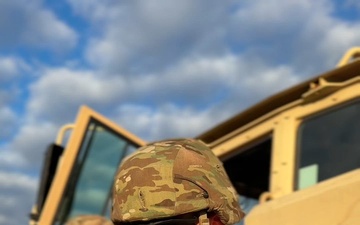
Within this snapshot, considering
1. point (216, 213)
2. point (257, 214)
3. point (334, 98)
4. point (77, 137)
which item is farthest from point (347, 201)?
point (77, 137)

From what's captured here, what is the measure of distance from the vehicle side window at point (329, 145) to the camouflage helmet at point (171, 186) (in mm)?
1250

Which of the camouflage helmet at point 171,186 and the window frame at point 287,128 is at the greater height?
the window frame at point 287,128

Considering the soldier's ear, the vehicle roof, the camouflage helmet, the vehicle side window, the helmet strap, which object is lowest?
the helmet strap

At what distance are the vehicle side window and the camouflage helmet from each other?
1250 millimetres

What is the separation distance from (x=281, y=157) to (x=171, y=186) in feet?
5.27

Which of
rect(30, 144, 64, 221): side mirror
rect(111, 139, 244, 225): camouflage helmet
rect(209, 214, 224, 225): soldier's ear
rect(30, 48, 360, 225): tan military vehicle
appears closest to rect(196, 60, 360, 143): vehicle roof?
rect(30, 48, 360, 225): tan military vehicle

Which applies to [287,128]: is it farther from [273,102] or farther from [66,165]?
[66,165]

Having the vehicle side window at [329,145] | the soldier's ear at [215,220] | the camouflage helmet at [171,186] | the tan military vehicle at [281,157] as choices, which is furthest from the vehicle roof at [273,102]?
the soldier's ear at [215,220]

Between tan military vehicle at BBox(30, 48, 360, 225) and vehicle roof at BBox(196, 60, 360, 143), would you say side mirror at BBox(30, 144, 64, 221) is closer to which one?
tan military vehicle at BBox(30, 48, 360, 225)

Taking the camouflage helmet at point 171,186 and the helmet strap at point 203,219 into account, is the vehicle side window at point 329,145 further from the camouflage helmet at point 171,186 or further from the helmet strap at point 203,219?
the helmet strap at point 203,219

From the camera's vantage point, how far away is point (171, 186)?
182 centimetres

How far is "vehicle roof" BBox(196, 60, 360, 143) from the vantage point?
3244 mm

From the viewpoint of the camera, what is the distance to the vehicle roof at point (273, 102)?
3.24 m

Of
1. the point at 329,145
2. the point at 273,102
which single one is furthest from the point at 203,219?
the point at 273,102
